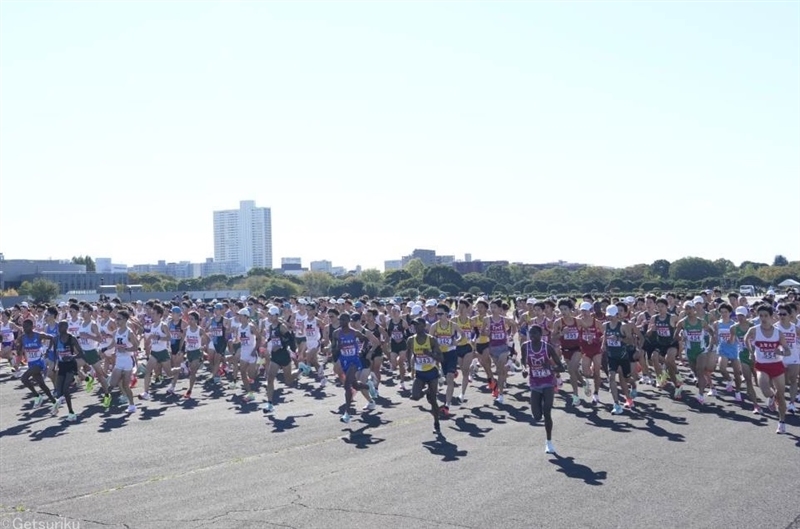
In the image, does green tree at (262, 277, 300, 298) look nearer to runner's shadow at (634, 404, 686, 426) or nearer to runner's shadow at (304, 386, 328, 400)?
runner's shadow at (304, 386, 328, 400)

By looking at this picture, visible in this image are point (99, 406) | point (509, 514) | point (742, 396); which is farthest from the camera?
point (99, 406)

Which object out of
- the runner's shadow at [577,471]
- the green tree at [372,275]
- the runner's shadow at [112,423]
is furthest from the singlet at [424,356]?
the green tree at [372,275]

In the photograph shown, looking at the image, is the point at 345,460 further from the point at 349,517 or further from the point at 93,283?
the point at 93,283

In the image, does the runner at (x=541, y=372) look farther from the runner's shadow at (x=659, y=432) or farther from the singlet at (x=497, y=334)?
the singlet at (x=497, y=334)

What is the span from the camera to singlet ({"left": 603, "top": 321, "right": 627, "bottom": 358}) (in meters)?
13.5

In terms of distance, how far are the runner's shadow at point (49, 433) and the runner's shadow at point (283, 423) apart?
11.4 ft

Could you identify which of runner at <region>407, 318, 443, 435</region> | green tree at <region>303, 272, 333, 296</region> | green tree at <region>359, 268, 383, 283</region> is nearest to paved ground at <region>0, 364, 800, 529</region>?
runner at <region>407, 318, 443, 435</region>

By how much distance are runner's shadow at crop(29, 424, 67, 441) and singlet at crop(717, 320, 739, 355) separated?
12.4m

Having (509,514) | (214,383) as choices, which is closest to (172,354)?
(214,383)

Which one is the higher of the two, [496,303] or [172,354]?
[496,303]

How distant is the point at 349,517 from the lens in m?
7.64

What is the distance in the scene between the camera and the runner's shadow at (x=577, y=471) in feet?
28.8

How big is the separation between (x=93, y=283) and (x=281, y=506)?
327 ft

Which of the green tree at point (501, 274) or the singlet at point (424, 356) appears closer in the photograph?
the singlet at point (424, 356)
